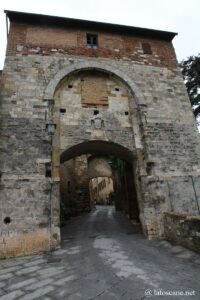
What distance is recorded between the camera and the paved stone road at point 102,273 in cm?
286

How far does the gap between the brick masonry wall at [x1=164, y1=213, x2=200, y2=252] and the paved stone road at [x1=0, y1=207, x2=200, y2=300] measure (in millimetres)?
223

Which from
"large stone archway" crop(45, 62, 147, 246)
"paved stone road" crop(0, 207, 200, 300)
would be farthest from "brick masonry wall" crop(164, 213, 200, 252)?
"large stone archway" crop(45, 62, 147, 246)

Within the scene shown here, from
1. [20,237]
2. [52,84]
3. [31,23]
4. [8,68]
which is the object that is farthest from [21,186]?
[31,23]

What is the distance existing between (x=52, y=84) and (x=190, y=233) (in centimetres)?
644

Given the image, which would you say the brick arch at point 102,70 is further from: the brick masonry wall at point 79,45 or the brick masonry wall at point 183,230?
the brick masonry wall at point 183,230

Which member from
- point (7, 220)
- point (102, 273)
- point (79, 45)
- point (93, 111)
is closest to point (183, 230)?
point (102, 273)

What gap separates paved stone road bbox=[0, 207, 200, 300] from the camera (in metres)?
2.86

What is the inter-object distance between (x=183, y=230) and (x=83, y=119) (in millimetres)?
4737

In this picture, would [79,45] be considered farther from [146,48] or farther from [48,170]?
[48,170]

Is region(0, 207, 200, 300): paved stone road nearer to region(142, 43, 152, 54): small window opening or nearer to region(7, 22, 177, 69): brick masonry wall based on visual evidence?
region(7, 22, 177, 69): brick masonry wall

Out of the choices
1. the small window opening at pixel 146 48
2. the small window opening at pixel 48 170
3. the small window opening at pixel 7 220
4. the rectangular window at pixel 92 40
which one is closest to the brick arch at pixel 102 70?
the rectangular window at pixel 92 40

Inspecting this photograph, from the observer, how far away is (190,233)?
4.73 meters

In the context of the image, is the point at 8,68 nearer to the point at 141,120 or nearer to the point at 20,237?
the point at 141,120

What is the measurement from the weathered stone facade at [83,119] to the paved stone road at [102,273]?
1.11 metres
